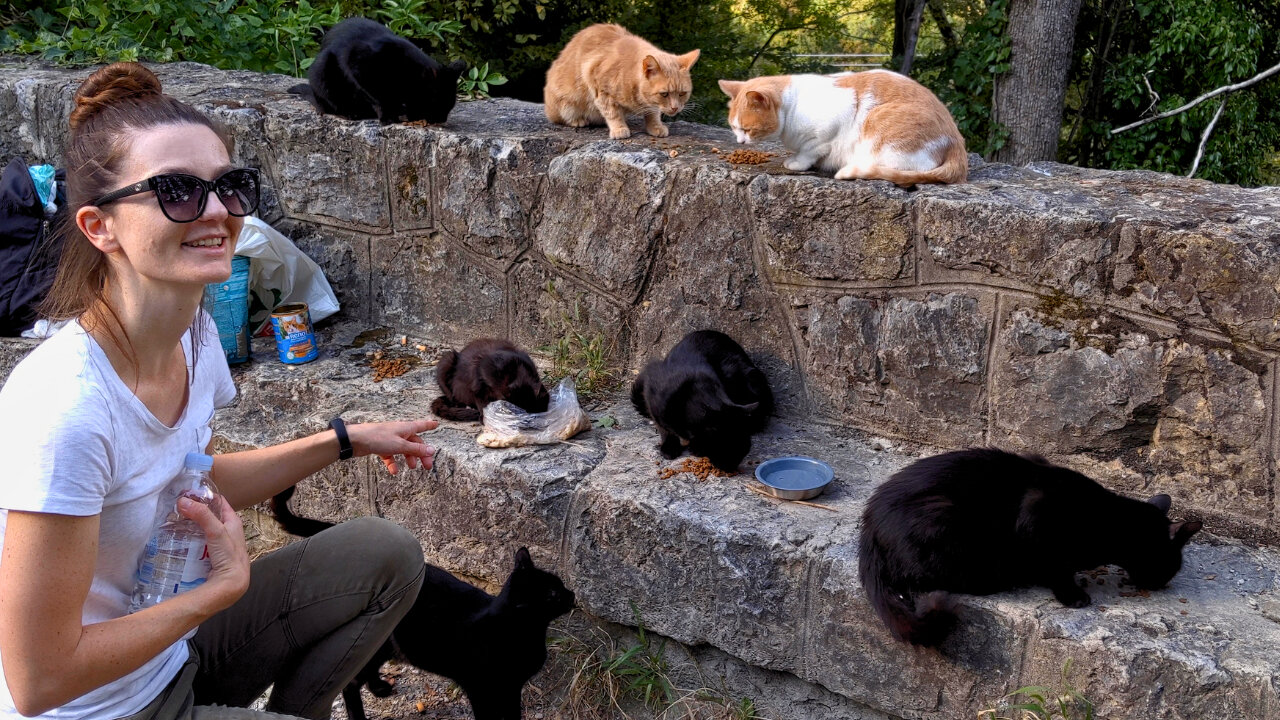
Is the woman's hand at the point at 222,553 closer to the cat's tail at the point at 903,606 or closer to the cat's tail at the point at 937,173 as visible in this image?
the cat's tail at the point at 903,606

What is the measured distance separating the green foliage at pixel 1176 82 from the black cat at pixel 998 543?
497cm

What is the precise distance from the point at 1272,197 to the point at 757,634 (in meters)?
2.15

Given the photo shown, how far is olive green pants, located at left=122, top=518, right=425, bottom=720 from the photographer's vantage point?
2.28m

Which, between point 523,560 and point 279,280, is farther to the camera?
point 279,280

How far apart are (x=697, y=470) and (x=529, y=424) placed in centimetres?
65

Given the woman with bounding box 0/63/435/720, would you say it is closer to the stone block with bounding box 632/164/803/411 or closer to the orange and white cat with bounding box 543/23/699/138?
the stone block with bounding box 632/164/803/411

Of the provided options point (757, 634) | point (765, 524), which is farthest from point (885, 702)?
point (765, 524)

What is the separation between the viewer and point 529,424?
12.0 ft

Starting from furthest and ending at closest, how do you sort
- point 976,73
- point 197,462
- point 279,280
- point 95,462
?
point 976,73, point 279,280, point 197,462, point 95,462

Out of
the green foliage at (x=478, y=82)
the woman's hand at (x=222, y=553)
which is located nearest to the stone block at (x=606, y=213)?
the green foliage at (x=478, y=82)

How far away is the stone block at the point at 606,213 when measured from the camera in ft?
12.5

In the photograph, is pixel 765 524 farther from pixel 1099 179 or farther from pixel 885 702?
pixel 1099 179

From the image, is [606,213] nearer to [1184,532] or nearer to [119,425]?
[1184,532]

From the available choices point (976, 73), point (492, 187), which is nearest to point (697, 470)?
point (492, 187)
